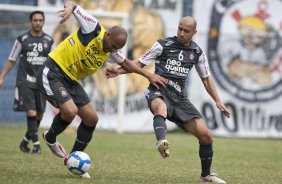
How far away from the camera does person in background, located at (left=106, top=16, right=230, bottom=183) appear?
9.42 m

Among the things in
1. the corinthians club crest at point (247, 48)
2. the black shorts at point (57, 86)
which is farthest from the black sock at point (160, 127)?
the corinthians club crest at point (247, 48)

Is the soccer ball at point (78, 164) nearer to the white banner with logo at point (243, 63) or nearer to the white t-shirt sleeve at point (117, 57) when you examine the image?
the white t-shirt sleeve at point (117, 57)

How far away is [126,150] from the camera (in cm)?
1425

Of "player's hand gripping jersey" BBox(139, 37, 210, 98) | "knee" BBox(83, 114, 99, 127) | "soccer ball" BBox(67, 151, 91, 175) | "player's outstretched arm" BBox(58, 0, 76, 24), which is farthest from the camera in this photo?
"knee" BBox(83, 114, 99, 127)

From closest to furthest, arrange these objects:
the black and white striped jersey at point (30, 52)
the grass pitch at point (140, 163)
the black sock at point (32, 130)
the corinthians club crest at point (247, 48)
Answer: the grass pitch at point (140, 163) → the black sock at point (32, 130) → the black and white striped jersey at point (30, 52) → the corinthians club crest at point (247, 48)

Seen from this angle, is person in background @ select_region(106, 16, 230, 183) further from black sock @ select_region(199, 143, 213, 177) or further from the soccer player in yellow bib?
the soccer player in yellow bib

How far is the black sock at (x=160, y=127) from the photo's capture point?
8773mm

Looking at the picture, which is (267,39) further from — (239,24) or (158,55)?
(158,55)

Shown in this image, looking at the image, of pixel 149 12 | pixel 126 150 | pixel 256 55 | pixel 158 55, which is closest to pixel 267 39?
pixel 256 55

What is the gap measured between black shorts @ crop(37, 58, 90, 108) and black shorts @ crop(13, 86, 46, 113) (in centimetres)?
344

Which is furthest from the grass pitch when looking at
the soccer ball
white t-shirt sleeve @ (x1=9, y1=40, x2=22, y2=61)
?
white t-shirt sleeve @ (x1=9, y1=40, x2=22, y2=61)

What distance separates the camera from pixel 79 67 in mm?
9578

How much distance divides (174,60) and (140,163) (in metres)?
2.67

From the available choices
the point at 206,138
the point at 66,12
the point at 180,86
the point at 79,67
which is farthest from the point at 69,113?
the point at 206,138
